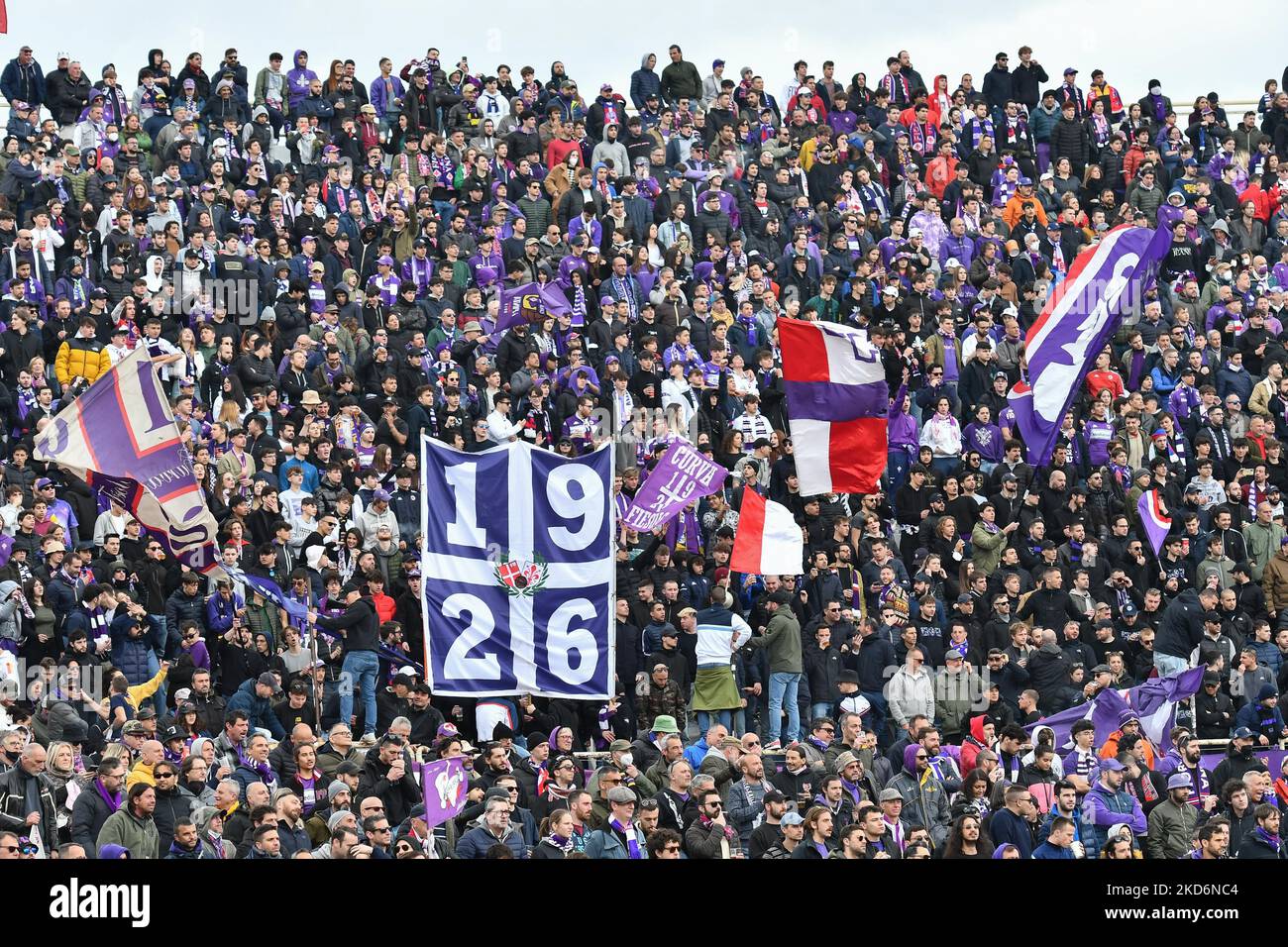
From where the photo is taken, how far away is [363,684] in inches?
739

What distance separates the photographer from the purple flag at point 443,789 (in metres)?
15.7

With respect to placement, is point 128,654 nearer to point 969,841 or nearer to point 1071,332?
point 969,841

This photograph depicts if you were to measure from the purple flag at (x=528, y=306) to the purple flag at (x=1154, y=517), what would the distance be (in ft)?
20.2

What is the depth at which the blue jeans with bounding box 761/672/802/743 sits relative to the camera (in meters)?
19.7

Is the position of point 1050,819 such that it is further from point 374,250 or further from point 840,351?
point 374,250

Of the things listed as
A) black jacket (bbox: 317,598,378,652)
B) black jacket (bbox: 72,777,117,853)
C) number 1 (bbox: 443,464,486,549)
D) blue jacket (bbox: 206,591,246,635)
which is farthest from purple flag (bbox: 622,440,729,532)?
black jacket (bbox: 72,777,117,853)

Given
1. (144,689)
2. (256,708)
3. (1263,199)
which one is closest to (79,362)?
(144,689)

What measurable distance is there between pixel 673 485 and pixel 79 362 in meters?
5.79

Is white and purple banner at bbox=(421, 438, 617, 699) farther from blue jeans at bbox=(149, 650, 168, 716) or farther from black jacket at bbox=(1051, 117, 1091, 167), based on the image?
black jacket at bbox=(1051, 117, 1091, 167)

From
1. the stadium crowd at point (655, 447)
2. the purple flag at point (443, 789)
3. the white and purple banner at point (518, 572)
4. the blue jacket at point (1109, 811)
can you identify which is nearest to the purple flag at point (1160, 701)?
the stadium crowd at point (655, 447)

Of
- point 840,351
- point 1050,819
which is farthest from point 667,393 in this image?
point 1050,819

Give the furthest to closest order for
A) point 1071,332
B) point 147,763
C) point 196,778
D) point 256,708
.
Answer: point 1071,332 < point 256,708 < point 147,763 < point 196,778

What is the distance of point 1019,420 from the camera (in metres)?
20.9
